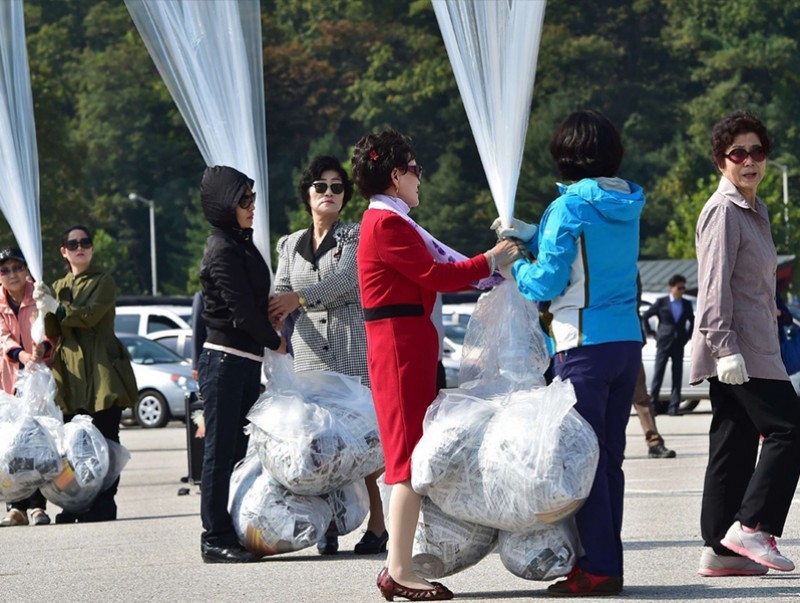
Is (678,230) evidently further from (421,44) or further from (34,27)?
(34,27)

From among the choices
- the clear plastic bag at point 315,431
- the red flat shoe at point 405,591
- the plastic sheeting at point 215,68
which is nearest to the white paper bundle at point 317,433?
the clear plastic bag at point 315,431

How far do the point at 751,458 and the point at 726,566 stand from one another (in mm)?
483

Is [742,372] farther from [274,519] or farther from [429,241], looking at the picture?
[274,519]

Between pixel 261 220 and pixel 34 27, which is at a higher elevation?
pixel 34 27

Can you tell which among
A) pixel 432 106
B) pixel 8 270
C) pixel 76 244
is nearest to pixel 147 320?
pixel 8 270

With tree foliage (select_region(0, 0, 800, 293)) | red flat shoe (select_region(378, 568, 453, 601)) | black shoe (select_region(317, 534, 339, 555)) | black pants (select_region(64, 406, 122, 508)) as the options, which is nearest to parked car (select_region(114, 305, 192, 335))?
black pants (select_region(64, 406, 122, 508))

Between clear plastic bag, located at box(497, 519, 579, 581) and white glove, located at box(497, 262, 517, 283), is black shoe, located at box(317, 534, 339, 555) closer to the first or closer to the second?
clear plastic bag, located at box(497, 519, 579, 581)

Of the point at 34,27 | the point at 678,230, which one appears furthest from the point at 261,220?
the point at 34,27

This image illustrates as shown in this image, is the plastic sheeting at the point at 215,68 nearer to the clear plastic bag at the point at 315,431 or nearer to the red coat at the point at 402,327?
the clear plastic bag at the point at 315,431

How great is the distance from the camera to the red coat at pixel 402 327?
22.8ft

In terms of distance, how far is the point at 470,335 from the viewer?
723 centimetres

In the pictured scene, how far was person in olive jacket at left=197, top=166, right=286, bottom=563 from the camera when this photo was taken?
27.8ft

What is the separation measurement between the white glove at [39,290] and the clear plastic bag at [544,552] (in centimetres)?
456

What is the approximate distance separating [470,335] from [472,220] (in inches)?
3034
